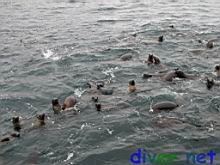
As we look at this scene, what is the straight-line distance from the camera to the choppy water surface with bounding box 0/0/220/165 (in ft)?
37.7

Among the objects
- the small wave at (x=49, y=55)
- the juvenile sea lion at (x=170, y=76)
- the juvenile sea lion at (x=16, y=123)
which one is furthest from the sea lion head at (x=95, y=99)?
the small wave at (x=49, y=55)

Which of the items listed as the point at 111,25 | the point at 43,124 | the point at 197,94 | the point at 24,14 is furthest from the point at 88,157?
the point at 24,14

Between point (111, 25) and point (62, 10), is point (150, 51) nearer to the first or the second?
point (111, 25)

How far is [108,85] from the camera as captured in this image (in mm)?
16266

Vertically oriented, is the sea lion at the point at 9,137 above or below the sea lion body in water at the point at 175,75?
below

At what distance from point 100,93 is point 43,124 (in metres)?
3.11

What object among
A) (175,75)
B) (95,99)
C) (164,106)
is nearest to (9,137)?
(95,99)

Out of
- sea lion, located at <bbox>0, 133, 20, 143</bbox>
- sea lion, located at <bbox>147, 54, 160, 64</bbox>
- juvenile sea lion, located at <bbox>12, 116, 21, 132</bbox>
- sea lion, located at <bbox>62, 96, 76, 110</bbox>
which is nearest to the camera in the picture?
sea lion, located at <bbox>0, 133, 20, 143</bbox>

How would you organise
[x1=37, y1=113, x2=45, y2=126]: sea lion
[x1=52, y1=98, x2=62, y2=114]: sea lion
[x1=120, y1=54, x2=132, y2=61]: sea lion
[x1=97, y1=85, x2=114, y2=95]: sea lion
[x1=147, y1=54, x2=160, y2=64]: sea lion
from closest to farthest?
[x1=37, y1=113, x2=45, y2=126]: sea lion
[x1=52, y1=98, x2=62, y2=114]: sea lion
[x1=97, y1=85, x2=114, y2=95]: sea lion
[x1=147, y1=54, x2=160, y2=64]: sea lion
[x1=120, y1=54, x2=132, y2=61]: sea lion

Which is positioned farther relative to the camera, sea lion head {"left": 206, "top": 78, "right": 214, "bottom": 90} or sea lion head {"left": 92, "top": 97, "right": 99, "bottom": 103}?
sea lion head {"left": 206, "top": 78, "right": 214, "bottom": 90}

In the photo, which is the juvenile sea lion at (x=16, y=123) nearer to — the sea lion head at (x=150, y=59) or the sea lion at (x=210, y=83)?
the sea lion at (x=210, y=83)

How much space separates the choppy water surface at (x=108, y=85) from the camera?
37.7 ft

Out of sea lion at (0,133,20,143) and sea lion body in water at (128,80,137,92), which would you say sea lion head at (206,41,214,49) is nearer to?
sea lion body in water at (128,80,137,92)

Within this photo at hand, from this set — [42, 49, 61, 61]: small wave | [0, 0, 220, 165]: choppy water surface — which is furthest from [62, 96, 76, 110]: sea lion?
[42, 49, 61, 61]: small wave
